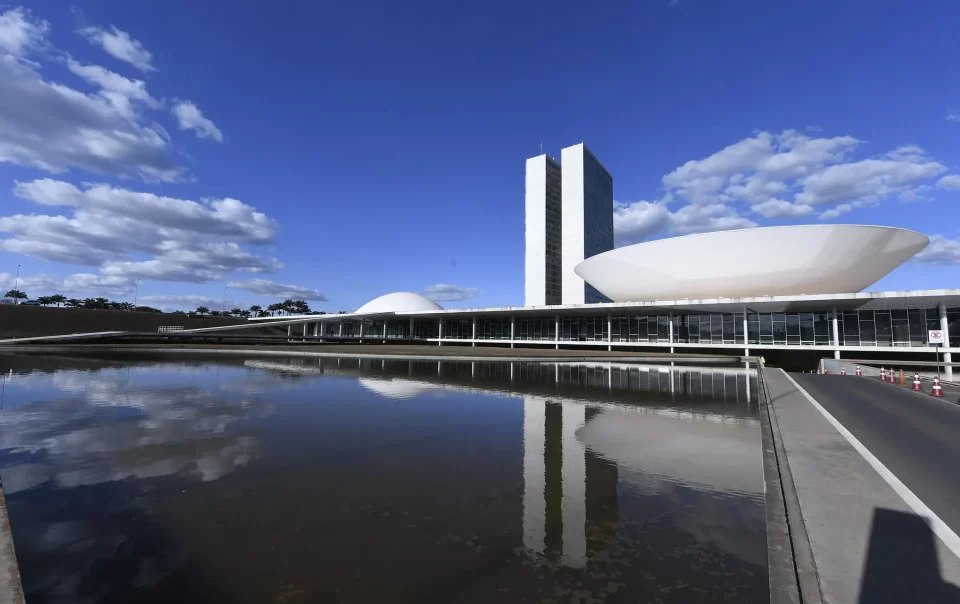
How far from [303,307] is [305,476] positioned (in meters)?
136

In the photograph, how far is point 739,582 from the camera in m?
3.73

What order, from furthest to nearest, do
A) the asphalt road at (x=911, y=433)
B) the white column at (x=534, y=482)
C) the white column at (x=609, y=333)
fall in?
the white column at (x=609, y=333) < the asphalt road at (x=911, y=433) < the white column at (x=534, y=482)

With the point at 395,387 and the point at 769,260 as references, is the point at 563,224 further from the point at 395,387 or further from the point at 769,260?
the point at 395,387

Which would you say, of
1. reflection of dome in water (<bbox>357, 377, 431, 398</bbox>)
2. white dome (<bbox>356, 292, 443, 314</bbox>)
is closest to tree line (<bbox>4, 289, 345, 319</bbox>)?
white dome (<bbox>356, 292, 443, 314</bbox>)

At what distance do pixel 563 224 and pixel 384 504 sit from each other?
95.6m

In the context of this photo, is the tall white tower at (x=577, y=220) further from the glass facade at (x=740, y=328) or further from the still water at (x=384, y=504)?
the still water at (x=384, y=504)

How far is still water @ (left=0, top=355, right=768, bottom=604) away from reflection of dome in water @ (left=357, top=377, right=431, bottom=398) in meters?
3.29

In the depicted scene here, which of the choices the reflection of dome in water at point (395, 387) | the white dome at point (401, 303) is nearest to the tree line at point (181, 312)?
the white dome at point (401, 303)

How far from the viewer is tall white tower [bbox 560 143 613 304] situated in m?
93.9

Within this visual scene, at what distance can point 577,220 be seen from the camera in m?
94.4

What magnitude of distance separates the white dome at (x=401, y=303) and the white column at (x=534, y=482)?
7093 cm

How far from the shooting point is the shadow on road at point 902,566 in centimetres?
316

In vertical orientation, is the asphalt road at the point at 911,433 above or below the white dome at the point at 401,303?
below

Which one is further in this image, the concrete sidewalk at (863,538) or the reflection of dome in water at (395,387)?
the reflection of dome in water at (395,387)
